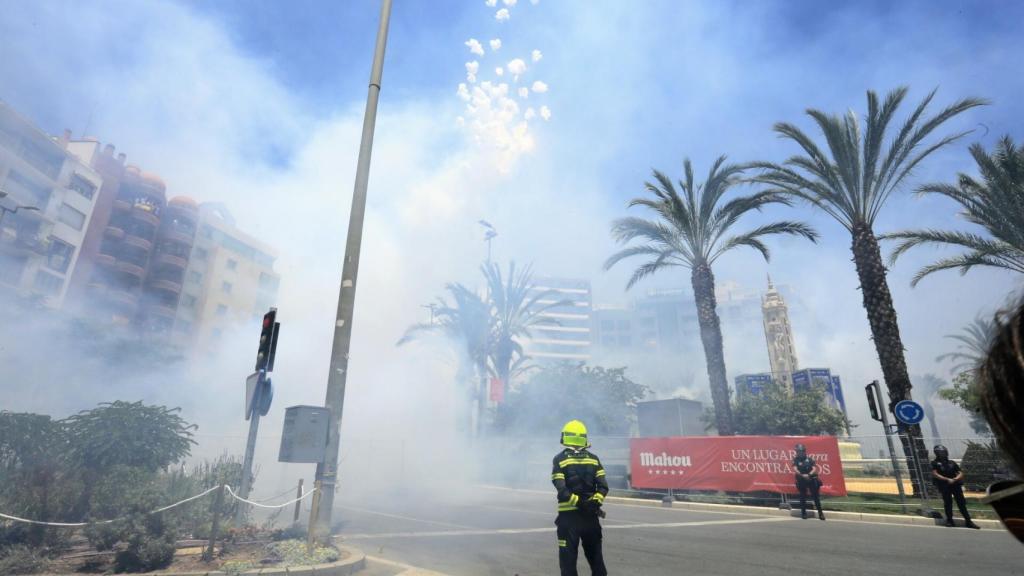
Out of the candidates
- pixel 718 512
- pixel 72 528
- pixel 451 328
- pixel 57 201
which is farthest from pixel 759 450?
pixel 57 201

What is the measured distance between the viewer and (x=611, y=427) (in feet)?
105

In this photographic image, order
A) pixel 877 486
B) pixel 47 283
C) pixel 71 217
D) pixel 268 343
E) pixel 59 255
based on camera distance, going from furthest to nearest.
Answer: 1. pixel 71 217
2. pixel 59 255
3. pixel 47 283
4. pixel 877 486
5. pixel 268 343

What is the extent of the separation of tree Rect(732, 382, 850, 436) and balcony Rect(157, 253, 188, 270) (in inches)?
1910

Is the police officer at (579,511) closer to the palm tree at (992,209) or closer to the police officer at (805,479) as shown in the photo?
the police officer at (805,479)

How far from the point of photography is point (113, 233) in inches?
1642

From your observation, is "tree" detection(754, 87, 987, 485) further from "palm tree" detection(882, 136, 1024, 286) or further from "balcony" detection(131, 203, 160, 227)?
"balcony" detection(131, 203, 160, 227)

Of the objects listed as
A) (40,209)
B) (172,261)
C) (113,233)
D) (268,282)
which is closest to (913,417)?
(40,209)

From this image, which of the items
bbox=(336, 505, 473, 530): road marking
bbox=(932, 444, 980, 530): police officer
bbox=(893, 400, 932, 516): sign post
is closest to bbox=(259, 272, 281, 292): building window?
bbox=(336, 505, 473, 530): road marking

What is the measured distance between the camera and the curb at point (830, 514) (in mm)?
10281

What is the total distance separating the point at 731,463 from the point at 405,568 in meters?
10.2

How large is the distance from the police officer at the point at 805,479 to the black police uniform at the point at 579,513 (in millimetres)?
9012

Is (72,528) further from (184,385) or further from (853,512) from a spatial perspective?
(184,385)

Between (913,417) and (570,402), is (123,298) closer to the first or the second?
(570,402)

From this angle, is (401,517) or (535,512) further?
(535,512)
